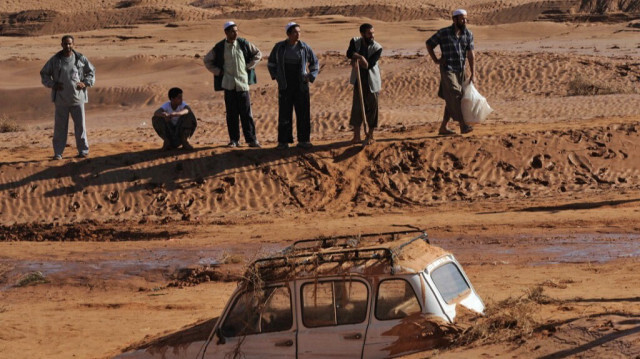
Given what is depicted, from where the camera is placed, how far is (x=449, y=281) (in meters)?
7.60

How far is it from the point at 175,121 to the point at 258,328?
9793 mm

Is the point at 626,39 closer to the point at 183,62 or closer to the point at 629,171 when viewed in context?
the point at 183,62

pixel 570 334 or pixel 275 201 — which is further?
pixel 275 201

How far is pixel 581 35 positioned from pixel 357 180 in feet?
83.8

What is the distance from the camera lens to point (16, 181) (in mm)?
17266

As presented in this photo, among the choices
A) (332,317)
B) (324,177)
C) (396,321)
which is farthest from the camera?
(324,177)

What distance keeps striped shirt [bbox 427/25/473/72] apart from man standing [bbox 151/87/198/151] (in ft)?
13.0

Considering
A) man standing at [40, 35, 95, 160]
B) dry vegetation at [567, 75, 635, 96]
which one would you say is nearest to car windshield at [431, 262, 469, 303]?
man standing at [40, 35, 95, 160]

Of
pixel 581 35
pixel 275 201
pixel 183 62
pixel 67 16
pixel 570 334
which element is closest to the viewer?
pixel 570 334

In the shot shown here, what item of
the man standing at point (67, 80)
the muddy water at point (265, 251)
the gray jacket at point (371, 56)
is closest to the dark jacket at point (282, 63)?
the gray jacket at point (371, 56)

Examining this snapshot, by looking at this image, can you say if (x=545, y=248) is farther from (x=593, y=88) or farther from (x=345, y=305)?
(x=593, y=88)

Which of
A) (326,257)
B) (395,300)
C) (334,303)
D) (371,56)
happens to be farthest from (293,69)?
(395,300)

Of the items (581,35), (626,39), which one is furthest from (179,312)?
(581,35)

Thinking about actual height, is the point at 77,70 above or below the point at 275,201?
above
